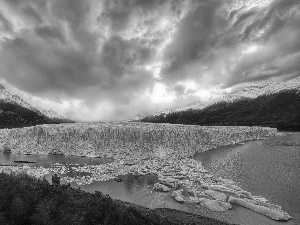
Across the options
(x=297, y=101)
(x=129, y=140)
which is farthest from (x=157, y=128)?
(x=297, y=101)

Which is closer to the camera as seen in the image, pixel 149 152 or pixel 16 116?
pixel 149 152

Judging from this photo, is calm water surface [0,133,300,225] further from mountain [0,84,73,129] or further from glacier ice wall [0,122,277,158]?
mountain [0,84,73,129]

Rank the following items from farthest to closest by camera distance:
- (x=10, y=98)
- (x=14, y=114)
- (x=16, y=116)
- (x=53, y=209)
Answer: (x=10, y=98)
(x=14, y=114)
(x=16, y=116)
(x=53, y=209)

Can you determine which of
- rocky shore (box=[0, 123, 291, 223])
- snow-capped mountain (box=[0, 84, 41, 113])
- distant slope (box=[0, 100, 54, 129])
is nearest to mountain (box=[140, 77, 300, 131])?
rocky shore (box=[0, 123, 291, 223])

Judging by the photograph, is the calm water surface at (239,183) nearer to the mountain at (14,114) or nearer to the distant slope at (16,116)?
the mountain at (14,114)

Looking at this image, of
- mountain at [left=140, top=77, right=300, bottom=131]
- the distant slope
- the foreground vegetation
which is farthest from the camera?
mountain at [left=140, top=77, right=300, bottom=131]

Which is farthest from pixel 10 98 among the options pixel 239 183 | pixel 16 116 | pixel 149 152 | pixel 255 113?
pixel 255 113

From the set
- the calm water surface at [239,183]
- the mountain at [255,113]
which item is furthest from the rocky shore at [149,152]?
the mountain at [255,113]

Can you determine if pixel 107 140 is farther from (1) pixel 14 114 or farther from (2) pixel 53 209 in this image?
(1) pixel 14 114
